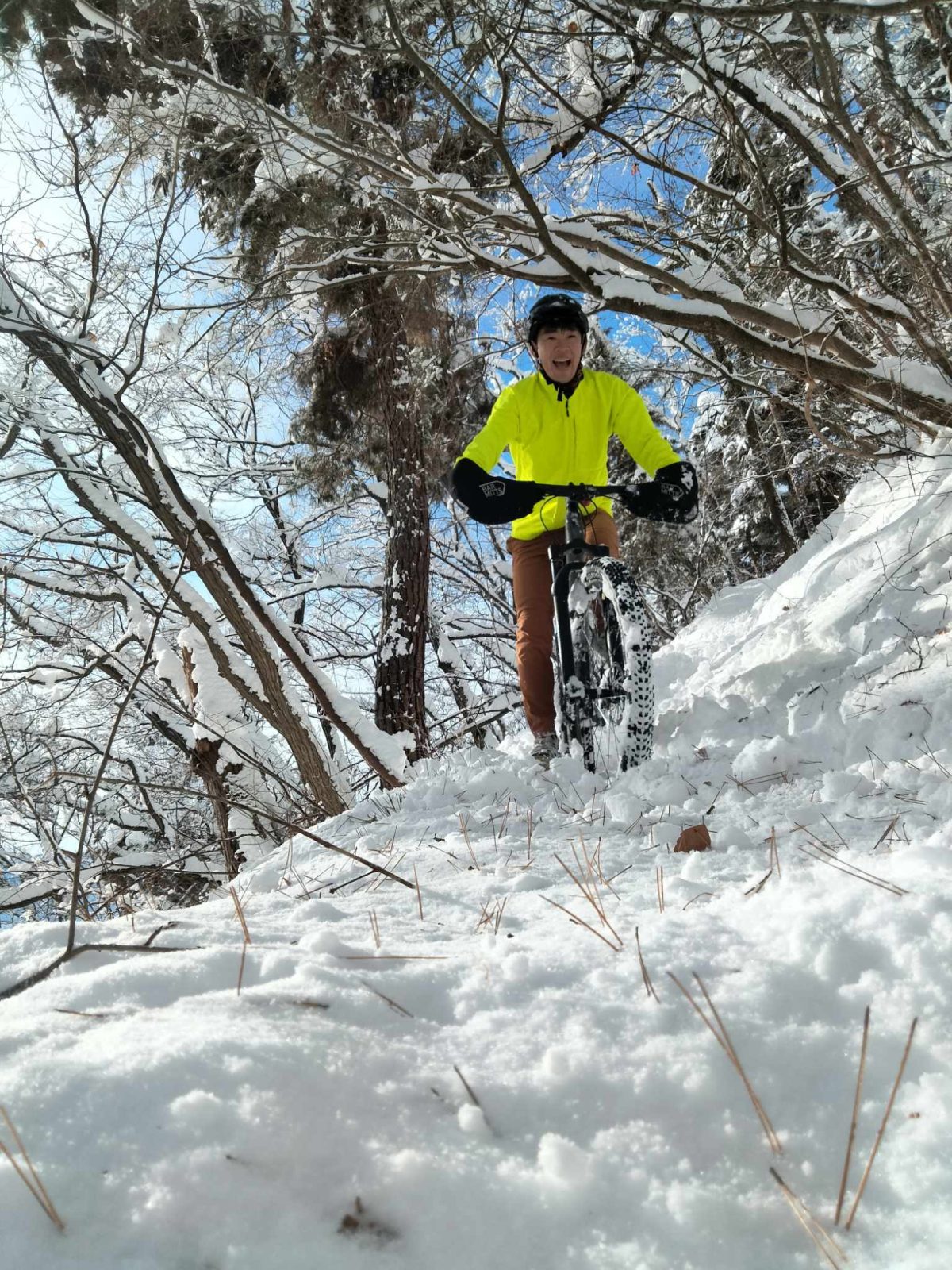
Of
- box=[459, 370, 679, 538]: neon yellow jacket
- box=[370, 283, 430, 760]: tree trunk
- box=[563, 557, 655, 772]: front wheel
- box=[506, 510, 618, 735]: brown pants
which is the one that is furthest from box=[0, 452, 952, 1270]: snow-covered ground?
box=[370, 283, 430, 760]: tree trunk

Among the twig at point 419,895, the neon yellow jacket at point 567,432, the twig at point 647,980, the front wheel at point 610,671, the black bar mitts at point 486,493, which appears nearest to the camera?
the twig at point 647,980

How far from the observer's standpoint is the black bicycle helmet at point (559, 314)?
3875mm

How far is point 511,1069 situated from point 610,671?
2.64 metres

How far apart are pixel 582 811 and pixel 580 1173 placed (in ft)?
6.29

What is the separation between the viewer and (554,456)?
161 inches

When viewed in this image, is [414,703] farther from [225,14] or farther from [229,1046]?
[229,1046]

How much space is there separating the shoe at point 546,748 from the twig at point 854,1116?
2.69 meters

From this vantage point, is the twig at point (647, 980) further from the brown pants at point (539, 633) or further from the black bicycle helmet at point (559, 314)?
the black bicycle helmet at point (559, 314)

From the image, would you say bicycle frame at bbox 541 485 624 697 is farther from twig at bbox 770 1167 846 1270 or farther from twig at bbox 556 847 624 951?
twig at bbox 770 1167 846 1270

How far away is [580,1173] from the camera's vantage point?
35.8 inches

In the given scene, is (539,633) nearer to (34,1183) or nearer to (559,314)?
(559,314)

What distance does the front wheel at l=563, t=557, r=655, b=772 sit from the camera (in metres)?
3.37

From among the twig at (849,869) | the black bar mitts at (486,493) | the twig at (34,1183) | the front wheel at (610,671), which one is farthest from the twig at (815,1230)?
the black bar mitts at (486,493)

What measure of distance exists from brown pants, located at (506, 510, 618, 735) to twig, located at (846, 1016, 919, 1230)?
293 centimetres
